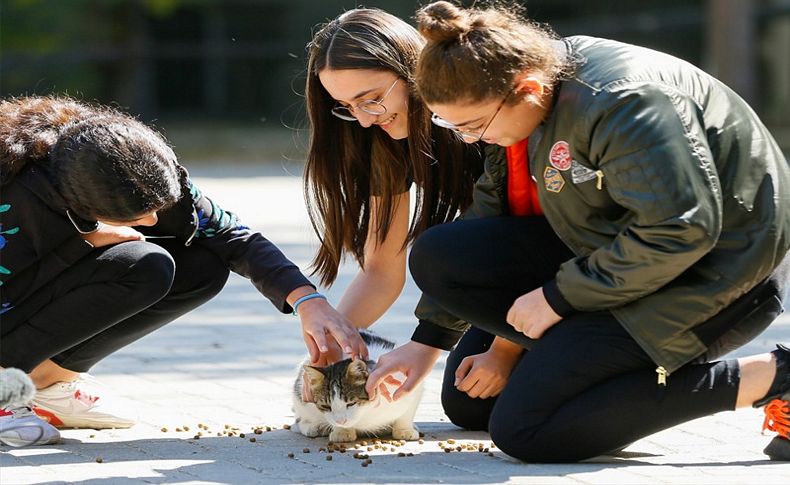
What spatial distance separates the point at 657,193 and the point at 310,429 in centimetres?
141

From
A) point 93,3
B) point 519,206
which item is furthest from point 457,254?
point 93,3

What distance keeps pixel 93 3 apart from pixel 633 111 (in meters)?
15.2

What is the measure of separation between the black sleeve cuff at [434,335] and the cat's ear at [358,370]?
0.62ft

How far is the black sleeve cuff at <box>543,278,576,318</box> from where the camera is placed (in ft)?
10.8

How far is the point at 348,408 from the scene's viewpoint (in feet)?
12.1

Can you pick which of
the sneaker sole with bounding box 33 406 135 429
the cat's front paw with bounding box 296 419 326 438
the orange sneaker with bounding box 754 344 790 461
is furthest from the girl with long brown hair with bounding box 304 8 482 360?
the orange sneaker with bounding box 754 344 790 461

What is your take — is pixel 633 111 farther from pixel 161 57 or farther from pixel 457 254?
pixel 161 57

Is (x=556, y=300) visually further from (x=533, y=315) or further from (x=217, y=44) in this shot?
(x=217, y=44)

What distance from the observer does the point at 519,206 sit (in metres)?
3.71

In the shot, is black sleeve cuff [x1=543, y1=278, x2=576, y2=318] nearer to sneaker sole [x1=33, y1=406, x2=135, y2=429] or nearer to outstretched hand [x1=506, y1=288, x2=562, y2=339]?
outstretched hand [x1=506, y1=288, x2=562, y2=339]

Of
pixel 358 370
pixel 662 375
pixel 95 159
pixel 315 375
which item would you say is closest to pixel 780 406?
pixel 662 375

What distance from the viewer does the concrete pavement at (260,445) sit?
10.4ft

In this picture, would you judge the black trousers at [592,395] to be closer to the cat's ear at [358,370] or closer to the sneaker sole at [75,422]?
the cat's ear at [358,370]

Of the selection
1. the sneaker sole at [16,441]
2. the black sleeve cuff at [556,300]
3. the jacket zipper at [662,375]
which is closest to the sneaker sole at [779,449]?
the jacket zipper at [662,375]
